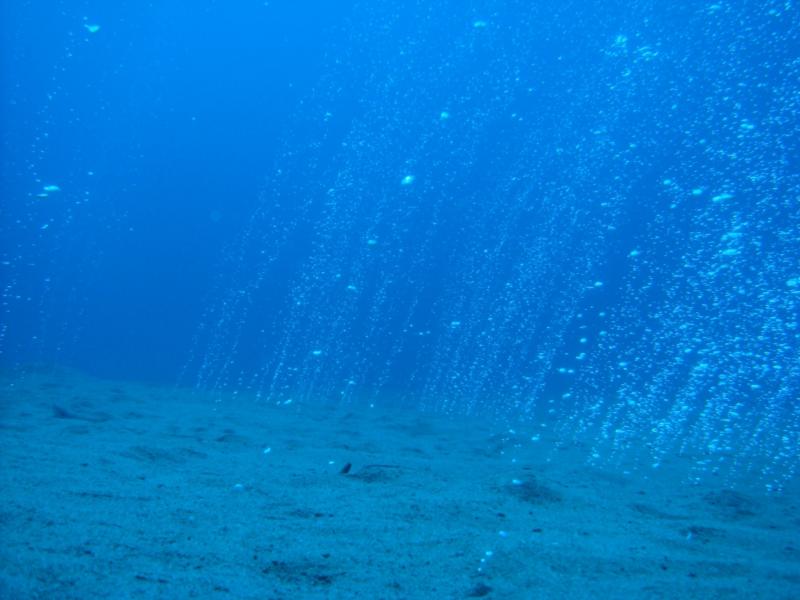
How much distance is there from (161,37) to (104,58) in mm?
6748

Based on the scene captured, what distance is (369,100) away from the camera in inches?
1580

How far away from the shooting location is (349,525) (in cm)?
270

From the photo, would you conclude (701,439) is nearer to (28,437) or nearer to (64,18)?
(28,437)

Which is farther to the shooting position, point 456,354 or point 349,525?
point 456,354

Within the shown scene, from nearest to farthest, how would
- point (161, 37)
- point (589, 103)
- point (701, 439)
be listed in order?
1. point (701, 439)
2. point (589, 103)
3. point (161, 37)

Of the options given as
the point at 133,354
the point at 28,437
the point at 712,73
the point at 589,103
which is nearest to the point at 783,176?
the point at 712,73

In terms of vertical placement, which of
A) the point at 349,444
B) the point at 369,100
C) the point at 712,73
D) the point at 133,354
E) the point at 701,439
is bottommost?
the point at 133,354

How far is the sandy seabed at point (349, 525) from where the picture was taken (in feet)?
6.68

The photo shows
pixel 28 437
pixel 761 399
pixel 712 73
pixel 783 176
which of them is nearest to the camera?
pixel 28 437

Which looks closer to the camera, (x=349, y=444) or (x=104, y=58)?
(x=349, y=444)

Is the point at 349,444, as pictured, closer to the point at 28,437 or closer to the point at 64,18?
the point at 28,437

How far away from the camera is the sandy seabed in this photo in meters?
2.04

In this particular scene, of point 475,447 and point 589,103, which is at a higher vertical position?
point 589,103

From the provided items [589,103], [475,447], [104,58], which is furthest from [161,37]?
[475,447]
